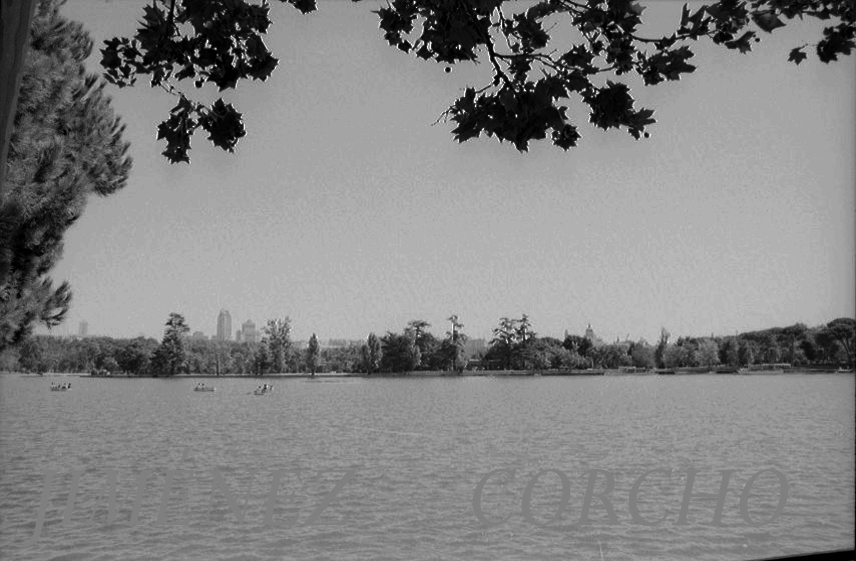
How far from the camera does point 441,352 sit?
124 feet

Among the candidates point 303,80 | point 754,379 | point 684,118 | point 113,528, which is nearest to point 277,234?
point 303,80

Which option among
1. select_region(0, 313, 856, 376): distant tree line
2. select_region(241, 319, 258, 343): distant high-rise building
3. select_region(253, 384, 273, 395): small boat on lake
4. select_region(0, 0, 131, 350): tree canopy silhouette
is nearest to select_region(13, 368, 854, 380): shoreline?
select_region(0, 313, 856, 376): distant tree line

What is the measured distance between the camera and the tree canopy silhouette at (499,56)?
1.38m

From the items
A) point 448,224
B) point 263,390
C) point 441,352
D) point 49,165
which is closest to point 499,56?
point 49,165

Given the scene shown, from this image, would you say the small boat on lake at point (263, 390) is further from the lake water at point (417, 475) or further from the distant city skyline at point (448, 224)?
the distant city skyline at point (448, 224)

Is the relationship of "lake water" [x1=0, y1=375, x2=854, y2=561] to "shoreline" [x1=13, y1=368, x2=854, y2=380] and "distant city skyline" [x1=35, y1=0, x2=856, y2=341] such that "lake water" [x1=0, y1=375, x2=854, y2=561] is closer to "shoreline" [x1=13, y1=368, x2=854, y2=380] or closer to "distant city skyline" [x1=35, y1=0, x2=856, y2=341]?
"shoreline" [x1=13, y1=368, x2=854, y2=380]

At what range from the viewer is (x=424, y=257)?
155ft

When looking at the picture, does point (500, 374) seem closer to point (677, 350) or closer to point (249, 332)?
point (677, 350)

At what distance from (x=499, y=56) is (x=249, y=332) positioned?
44952 millimetres

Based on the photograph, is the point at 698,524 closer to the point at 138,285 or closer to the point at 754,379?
the point at 138,285

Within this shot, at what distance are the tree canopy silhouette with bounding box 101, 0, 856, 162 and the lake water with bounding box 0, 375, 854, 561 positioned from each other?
8209mm

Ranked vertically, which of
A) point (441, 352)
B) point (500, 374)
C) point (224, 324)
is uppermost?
point (224, 324)

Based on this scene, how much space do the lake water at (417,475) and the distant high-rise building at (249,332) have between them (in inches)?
479

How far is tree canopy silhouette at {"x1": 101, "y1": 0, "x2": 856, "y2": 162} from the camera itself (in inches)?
54.1
